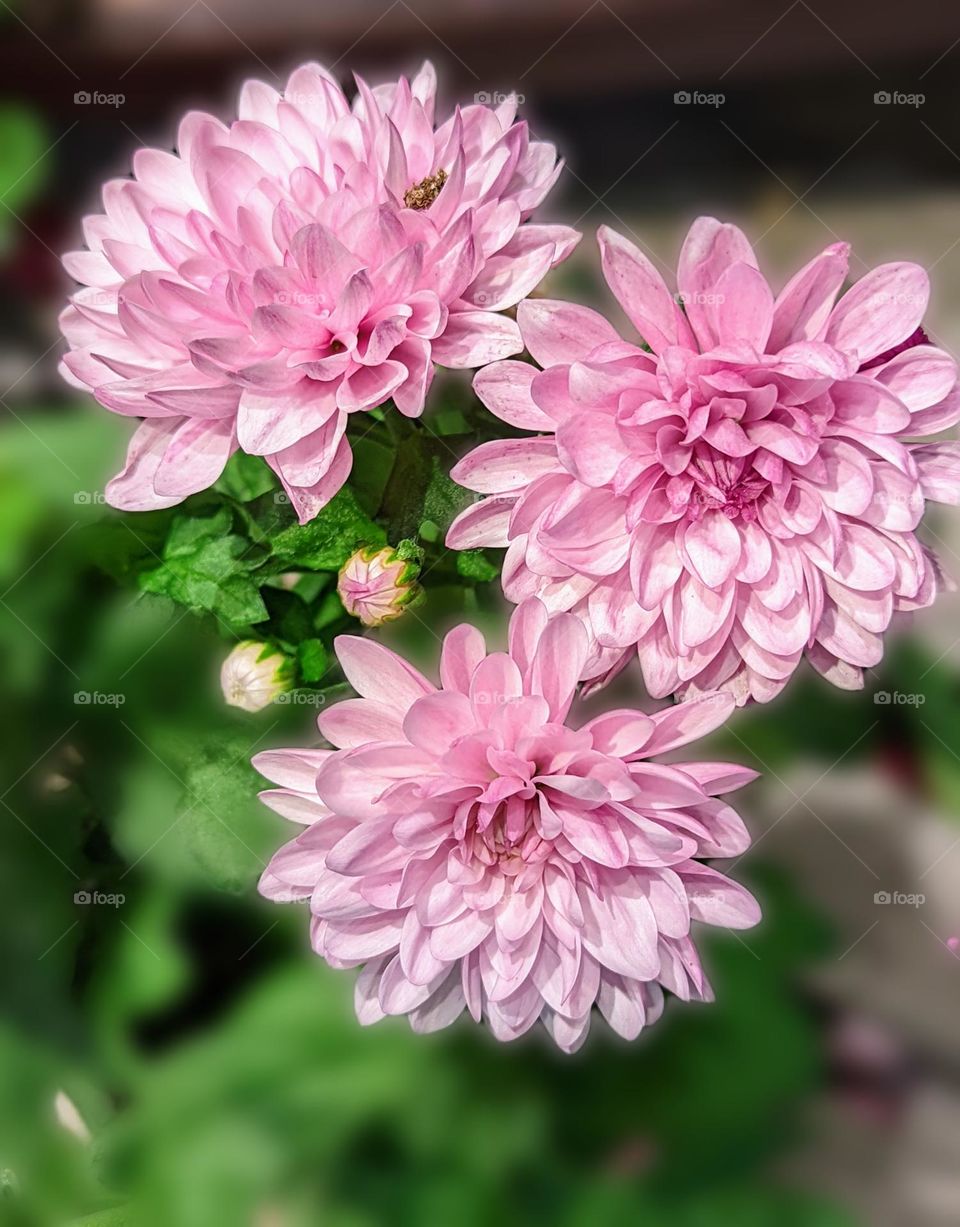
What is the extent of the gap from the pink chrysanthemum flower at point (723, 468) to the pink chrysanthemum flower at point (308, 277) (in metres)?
0.04

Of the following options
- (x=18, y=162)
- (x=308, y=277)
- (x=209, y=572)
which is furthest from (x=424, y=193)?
(x=18, y=162)

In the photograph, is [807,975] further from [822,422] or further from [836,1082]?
[822,422]

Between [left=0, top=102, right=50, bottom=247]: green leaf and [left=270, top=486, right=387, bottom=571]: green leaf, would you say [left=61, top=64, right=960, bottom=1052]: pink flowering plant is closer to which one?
[left=270, top=486, right=387, bottom=571]: green leaf

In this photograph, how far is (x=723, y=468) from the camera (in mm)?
368

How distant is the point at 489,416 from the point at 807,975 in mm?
451

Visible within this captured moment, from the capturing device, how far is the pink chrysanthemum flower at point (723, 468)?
1.13ft

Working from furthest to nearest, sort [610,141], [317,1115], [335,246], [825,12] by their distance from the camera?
[610,141] < [825,12] < [317,1115] < [335,246]

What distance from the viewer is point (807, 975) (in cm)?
67

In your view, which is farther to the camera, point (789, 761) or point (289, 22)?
point (289, 22)

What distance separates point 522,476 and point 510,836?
0.14 m

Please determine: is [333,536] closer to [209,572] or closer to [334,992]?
[209,572]

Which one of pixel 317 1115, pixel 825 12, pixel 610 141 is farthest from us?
pixel 610 141

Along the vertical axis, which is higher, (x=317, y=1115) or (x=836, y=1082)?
(x=836, y=1082)

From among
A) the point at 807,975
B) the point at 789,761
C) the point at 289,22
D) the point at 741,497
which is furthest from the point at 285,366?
the point at 289,22
